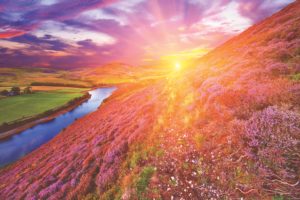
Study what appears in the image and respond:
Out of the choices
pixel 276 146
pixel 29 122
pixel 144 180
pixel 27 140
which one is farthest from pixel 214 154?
pixel 29 122

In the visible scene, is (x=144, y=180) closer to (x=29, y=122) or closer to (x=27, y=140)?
(x=27, y=140)

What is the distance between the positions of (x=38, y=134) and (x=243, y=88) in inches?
2108

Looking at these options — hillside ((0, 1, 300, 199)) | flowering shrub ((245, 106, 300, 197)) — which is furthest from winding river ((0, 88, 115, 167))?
flowering shrub ((245, 106, 300, 197))

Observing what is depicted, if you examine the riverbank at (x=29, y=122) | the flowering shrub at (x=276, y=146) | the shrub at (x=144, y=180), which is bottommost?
the riverbank at (x=29, y=122)

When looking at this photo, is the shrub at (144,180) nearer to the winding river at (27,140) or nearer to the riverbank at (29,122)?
the winding river at (27,140)

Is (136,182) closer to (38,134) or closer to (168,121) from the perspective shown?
(168,121)

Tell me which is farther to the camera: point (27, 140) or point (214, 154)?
point (27, 140)

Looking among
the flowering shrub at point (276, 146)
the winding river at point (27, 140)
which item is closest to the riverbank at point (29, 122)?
the winding river at point (27, 140)

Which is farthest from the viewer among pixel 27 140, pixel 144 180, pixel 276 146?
pixel 27 140

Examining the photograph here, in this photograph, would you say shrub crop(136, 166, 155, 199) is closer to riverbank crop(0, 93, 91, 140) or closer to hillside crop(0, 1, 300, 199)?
hillside crop(0, 1, 300, 199)

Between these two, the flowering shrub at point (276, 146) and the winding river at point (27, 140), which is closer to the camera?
the flowering shrub at point (276, 146)

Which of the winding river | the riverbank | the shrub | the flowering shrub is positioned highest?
the flowering shrub

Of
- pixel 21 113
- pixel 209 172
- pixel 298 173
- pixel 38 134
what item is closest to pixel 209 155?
pixel 209 172

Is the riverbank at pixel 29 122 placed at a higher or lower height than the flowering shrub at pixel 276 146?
lower
